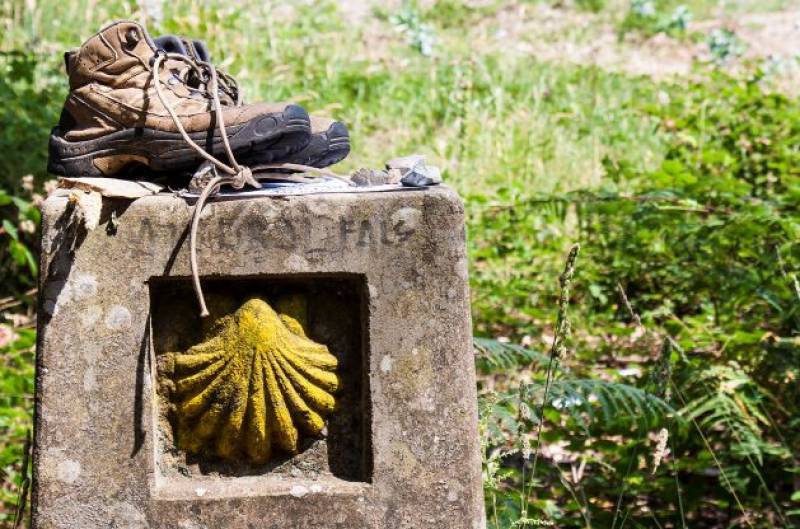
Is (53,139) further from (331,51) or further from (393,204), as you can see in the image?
(331,51)

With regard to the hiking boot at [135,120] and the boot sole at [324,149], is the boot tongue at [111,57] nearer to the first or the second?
the hiking boot at [135,120]

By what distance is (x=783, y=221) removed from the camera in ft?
12.5

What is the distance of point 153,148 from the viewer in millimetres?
2650

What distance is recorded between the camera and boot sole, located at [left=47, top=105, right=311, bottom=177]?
8.67 ft

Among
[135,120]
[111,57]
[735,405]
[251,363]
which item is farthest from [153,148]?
[735,405]

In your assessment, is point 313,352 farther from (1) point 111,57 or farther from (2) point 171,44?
(2) point 171,44

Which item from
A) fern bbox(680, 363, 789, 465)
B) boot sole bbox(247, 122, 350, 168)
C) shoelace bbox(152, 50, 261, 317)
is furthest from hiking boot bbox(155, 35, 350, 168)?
fern bbox(680, 363, 789, 465)

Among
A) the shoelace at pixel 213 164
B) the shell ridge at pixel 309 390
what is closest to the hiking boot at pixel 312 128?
the shoelace at pixel 213 164

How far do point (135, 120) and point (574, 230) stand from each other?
12.0 feet

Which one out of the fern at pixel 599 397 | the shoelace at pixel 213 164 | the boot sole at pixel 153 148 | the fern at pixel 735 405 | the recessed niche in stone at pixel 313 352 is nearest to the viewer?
the shoelace at pixel 213 164

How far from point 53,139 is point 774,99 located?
3.83 meters

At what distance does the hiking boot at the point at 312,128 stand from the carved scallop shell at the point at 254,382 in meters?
0.52

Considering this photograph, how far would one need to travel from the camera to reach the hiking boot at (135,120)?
2.65m

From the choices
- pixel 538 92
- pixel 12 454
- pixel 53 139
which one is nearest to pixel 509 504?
pixel 53 139
